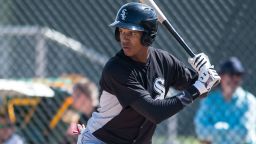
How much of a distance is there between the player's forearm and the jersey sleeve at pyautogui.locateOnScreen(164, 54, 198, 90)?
0.34 metres

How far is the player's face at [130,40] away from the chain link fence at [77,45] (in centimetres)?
215

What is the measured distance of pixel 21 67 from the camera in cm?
786

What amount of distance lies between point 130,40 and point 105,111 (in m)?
0.46

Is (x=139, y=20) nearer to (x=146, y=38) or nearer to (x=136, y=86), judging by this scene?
(x=146, y=38)

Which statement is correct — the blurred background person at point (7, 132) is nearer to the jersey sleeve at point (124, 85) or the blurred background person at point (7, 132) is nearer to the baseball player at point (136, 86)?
the baseball player at point (136, 86)

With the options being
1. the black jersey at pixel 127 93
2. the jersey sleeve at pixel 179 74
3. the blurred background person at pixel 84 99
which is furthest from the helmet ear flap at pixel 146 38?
the blurred background person at pixel 84 99

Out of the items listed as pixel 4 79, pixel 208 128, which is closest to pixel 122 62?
pixel 208 128

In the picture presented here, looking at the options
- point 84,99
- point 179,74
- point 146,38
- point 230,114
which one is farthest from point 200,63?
point 84,99

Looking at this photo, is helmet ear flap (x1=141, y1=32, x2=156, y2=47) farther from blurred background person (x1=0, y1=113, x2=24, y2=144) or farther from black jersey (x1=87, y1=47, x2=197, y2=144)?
blurred background person (x1=0, y1=113, x2=24, y2=144)

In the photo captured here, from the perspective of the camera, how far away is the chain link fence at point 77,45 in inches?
274

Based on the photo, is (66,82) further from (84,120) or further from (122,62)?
(122,62)

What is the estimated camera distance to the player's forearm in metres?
4.53

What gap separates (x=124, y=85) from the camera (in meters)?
4.59

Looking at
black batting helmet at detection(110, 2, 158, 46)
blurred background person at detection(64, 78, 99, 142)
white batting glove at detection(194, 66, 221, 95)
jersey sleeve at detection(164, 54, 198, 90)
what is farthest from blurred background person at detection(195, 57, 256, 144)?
black batting helmet at detection(110, 2, 158, 46)
